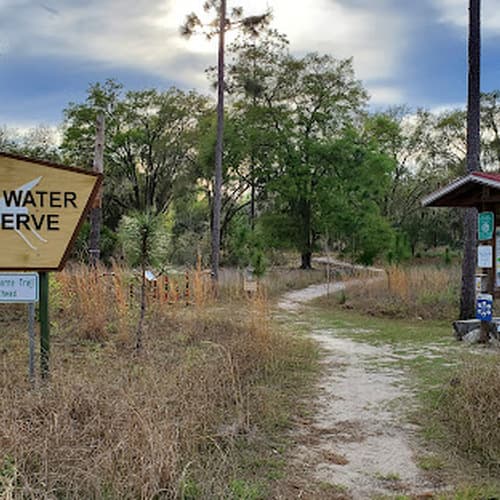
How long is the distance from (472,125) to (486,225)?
3128 mm

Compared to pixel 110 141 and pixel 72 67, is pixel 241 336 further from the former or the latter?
pixel 110 141

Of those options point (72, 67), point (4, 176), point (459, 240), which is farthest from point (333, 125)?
point (4, 176)

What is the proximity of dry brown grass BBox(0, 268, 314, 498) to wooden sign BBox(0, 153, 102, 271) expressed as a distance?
41.4 inches

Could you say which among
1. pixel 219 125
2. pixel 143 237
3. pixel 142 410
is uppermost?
pixel 219 125

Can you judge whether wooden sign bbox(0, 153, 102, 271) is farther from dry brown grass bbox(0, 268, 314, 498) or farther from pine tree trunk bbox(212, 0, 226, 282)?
pine tree trunk bbox(212, 0, 226, 282)

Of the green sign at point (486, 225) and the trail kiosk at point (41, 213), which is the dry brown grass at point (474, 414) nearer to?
the trail kiosk at point (41, 213)

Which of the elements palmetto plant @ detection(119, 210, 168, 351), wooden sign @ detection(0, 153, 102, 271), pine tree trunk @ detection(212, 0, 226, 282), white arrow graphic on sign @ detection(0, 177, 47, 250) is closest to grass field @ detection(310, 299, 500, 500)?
palmetto plant @ detection(119, 210, 168, 351)

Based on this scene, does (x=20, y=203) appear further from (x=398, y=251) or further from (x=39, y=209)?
(x=398, y=251)

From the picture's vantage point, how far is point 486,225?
865 centimetres

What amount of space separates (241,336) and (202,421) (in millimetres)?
2816

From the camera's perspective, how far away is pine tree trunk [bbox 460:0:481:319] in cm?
1097

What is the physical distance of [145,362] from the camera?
614cm

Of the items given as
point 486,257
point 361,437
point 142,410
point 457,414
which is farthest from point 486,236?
point 142,410

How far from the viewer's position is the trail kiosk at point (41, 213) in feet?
17.8
